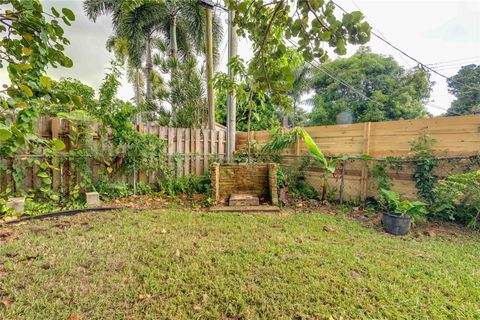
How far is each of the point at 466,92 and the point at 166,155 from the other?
22.3m

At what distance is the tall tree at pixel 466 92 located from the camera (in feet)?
49.8

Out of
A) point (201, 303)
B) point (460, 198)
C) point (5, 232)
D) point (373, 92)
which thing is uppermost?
point (373, 92)

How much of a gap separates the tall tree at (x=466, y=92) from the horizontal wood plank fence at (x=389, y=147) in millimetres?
17192

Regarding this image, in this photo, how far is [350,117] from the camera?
1492 centimetres

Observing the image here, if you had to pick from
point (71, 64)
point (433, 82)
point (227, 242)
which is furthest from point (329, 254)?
point (433, 82)

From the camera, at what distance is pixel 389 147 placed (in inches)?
158

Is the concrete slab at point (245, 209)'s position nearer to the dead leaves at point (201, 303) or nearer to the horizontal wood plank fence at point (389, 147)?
the horizontal wood plank fence at point (389, 147)

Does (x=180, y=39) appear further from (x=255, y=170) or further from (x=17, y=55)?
(x=17, y=55)

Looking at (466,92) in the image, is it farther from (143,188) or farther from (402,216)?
(143,188)

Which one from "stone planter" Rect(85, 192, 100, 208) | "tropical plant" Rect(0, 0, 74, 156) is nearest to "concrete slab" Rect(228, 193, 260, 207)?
"stone planter" Rect(85, 192, 100, 208)

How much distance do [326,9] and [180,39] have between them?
46.9ft

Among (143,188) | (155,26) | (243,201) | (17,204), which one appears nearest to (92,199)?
(17,204)

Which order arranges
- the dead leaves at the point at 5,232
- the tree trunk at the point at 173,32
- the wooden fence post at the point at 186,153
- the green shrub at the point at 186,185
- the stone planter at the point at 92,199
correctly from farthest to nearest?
the tree trunk at the point at 173,32 < the wooden fence post at the point at 186,153 < the green shrub at the point at 186,185 < the stone planter at the point at 92,199 < the dead leaves at the point at 5,232

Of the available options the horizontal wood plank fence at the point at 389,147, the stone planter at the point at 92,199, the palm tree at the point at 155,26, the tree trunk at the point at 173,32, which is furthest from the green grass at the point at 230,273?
the tree trunk at the point at 173,32
